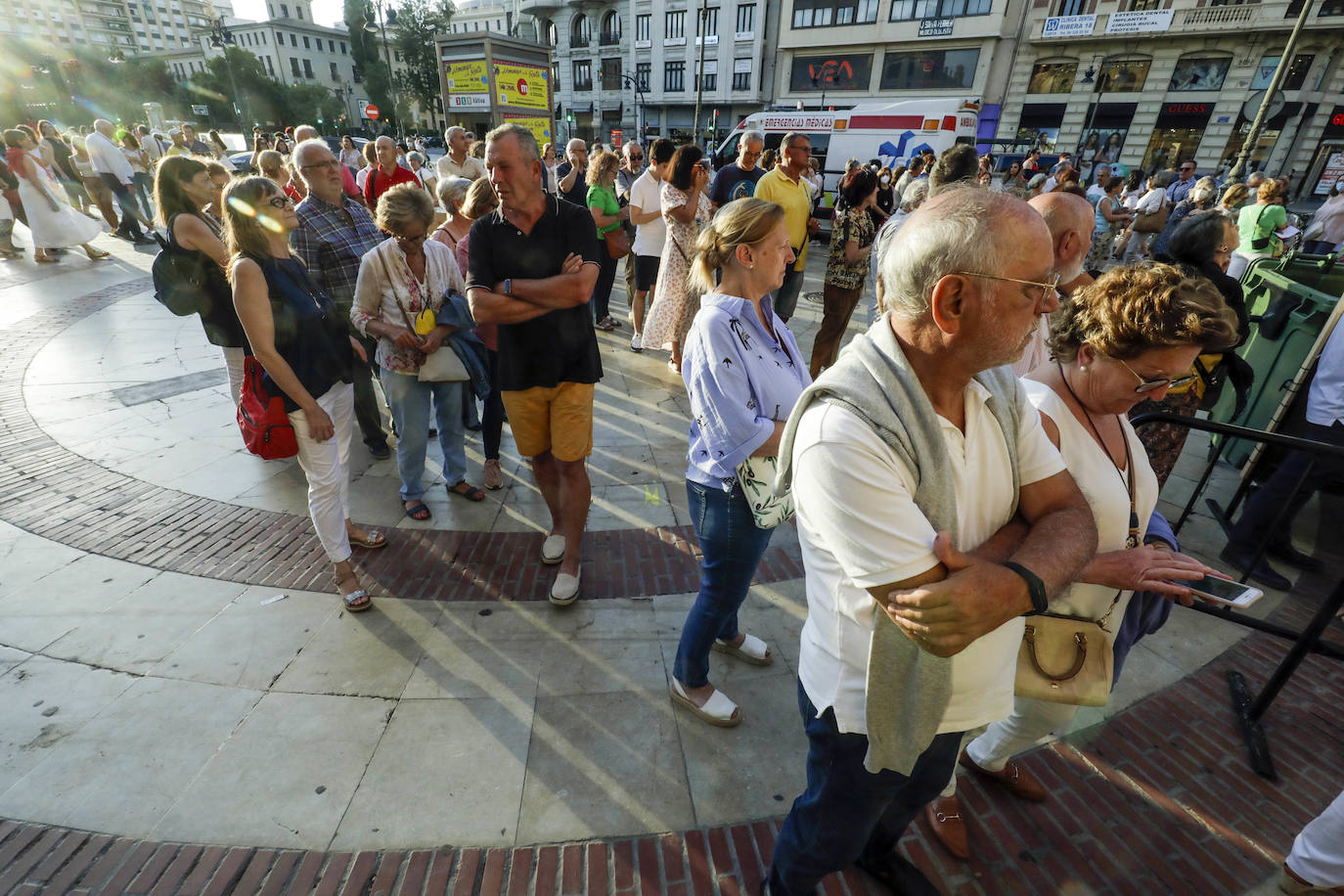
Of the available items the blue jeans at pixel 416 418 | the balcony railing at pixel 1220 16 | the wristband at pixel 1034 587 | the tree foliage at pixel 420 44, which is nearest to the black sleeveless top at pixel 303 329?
the blue jeans at pixel 416 418

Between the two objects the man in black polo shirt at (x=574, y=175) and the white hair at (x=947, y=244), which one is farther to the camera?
the man in black polo shirt at (x=574, y=175)

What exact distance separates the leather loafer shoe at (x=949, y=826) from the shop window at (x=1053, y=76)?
39.3 meters

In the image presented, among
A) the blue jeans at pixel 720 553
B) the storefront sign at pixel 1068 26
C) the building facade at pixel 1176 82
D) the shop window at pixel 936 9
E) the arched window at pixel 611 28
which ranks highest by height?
the arched window at pixel 611 28

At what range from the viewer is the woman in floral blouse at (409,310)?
3451mm

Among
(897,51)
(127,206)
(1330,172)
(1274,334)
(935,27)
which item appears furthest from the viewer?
(897,51)

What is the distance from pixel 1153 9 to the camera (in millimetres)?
27891

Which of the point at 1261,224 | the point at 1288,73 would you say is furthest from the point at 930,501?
the point at 1288,73

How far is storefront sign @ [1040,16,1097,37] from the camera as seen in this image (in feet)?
94.5

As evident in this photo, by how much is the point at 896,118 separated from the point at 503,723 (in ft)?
58.7

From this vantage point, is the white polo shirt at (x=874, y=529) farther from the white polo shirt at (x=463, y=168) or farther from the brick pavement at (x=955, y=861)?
the white polo shirt at (x=463, y=168)

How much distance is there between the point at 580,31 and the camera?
164 ft

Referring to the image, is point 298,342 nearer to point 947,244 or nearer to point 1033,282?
point 947,244

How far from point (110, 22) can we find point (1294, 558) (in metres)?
154

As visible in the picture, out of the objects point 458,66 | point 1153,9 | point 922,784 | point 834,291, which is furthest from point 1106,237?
point 1153,9
